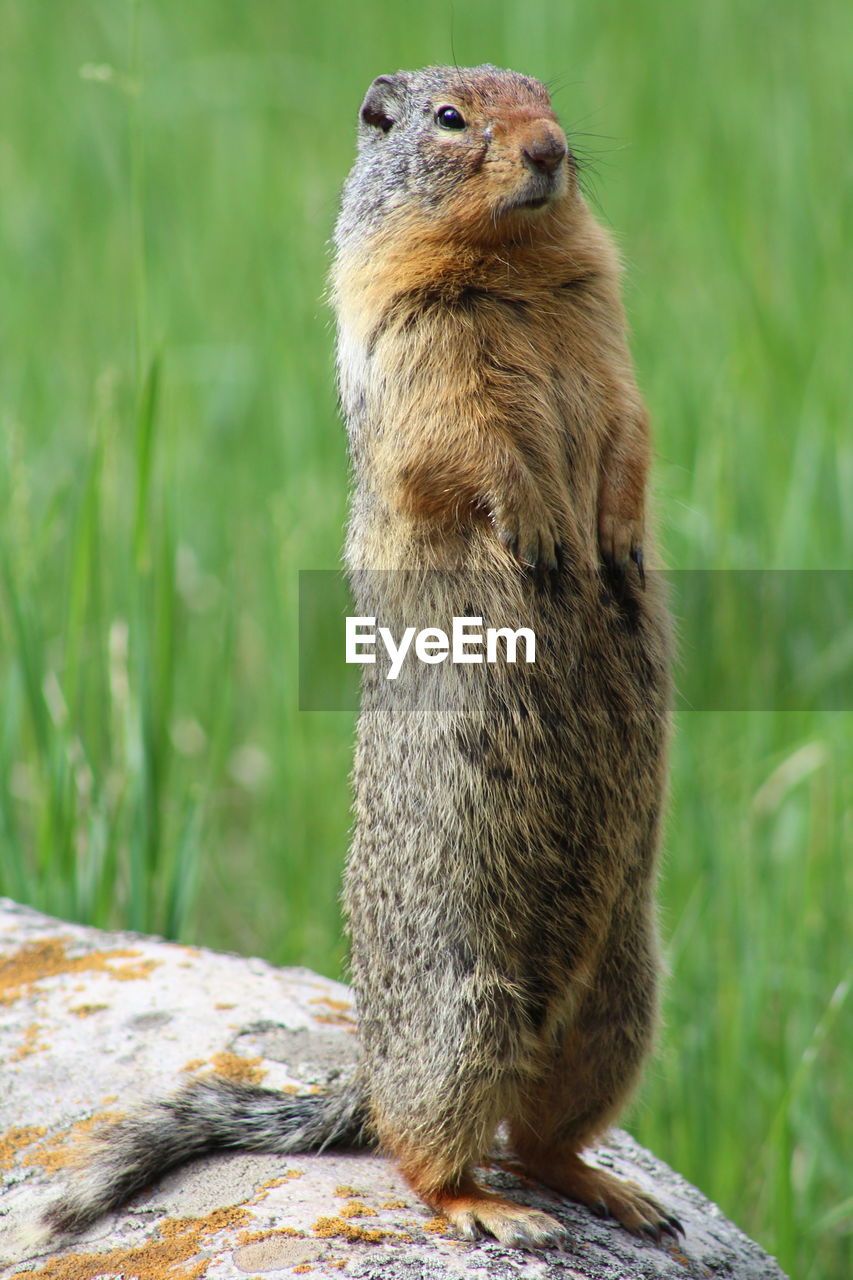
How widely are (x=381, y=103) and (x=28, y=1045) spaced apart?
267cm

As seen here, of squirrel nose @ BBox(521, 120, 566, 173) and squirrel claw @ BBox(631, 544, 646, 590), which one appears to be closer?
squirrel nose @ BBox(521, 120, 566, 173)

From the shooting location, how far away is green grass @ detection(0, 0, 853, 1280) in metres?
4.39

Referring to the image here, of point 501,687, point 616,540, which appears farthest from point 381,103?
point 501,687

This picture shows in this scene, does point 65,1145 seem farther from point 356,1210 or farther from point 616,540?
point 616,540

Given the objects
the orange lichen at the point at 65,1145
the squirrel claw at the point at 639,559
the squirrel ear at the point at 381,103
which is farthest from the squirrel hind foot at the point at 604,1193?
the squirrel ear at the point at 381,103

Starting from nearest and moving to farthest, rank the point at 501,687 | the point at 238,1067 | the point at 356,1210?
the point at 356,1210 < the point at 501,687 < the point at 238,1067

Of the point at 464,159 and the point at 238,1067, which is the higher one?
the point at 464,159

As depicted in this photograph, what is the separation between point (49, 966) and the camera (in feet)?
12.8

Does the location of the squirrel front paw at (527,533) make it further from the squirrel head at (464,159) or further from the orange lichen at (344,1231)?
the orange lichen at (344,1231)

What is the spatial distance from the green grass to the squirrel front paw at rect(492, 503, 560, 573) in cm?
115

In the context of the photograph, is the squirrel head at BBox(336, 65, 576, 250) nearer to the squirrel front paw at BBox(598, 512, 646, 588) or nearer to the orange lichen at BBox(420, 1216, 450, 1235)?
the squirrel front paw at BBox(598, 512, 646, 588)

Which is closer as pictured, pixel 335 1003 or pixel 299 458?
pixel 335 1003

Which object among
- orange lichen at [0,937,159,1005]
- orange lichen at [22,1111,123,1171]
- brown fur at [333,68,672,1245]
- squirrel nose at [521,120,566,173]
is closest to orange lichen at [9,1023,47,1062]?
orange lichen at [0,937,159,1005]

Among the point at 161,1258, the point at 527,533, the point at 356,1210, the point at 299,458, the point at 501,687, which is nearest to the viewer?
the point at 161,1258
